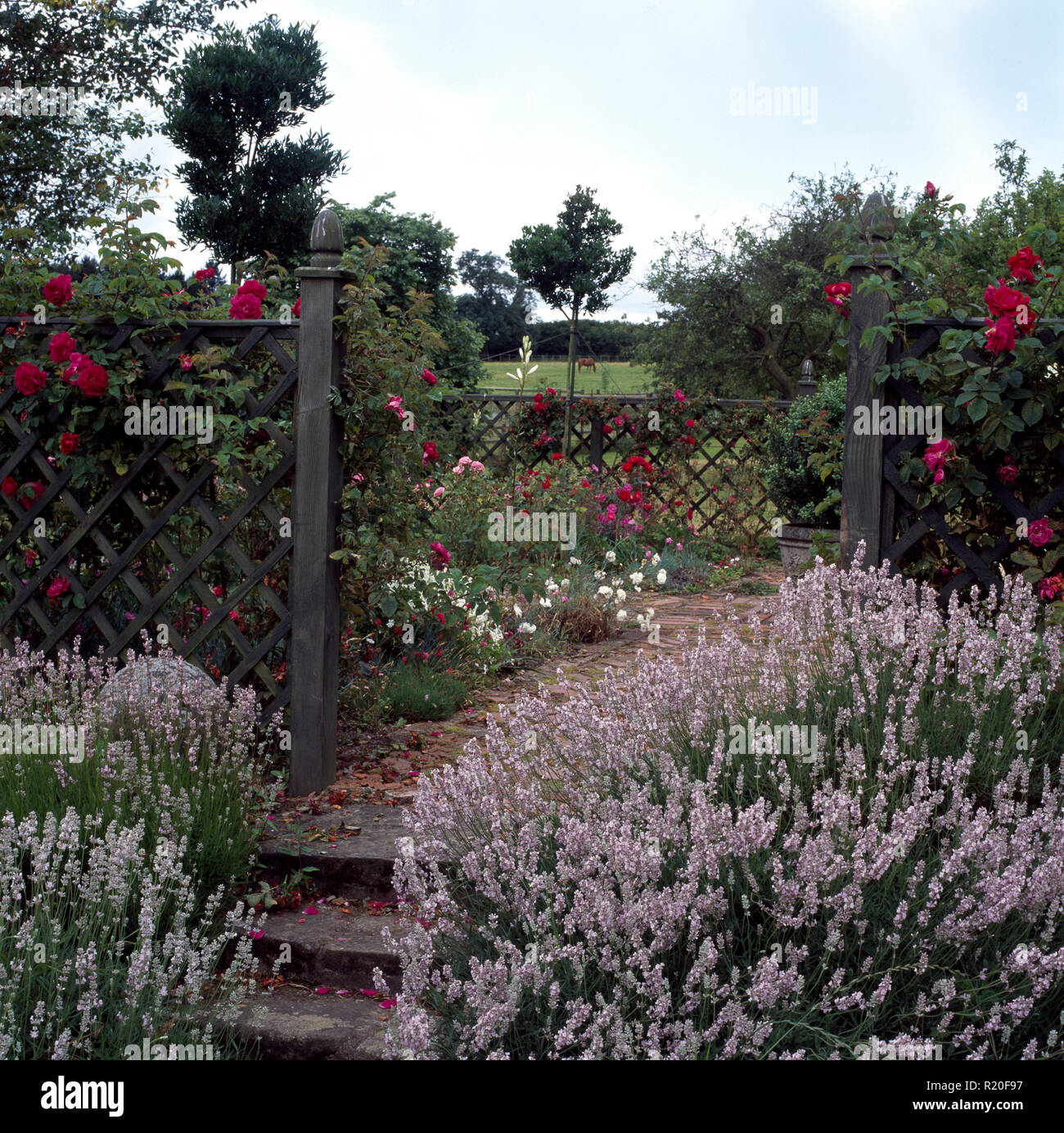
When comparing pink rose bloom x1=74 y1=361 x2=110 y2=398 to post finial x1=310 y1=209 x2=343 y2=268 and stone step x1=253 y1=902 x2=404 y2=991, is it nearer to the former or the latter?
post finial x1=310 y1=209 x2=343 y2=268

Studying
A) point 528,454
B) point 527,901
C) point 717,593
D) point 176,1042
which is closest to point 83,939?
point 176,1042

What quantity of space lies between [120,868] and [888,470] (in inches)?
121

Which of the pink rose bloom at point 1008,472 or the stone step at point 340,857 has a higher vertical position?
the pink rose bloom at point 1008,472

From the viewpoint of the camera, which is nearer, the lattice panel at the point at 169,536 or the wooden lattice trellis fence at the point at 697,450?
the lattice panel at the point at 169,536

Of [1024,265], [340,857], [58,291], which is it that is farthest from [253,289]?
[1024,265]

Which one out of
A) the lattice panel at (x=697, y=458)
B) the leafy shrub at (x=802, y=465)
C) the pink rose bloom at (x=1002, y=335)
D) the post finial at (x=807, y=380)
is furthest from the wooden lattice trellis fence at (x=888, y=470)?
the post finial at (x=807, y=380)

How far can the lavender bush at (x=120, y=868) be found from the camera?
227 cm

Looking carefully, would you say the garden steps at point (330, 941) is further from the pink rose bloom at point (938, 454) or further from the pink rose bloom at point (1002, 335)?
the pink rose bloom at point (1002, 335)

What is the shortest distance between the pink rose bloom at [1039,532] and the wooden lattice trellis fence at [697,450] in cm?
685

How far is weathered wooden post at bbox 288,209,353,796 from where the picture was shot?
3803 mm

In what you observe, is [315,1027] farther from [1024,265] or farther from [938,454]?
[1024,265]

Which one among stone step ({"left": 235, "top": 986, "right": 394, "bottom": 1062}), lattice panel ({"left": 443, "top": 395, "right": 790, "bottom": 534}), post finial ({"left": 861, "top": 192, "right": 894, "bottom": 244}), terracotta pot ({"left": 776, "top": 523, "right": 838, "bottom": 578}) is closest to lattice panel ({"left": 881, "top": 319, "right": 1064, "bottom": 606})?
post finial ({"left": 861, "top": 192, "right": 894, "bottom": 244})

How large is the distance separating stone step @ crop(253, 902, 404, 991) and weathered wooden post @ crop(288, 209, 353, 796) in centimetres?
81

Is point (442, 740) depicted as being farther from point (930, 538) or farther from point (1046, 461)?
point (1046, 461)
